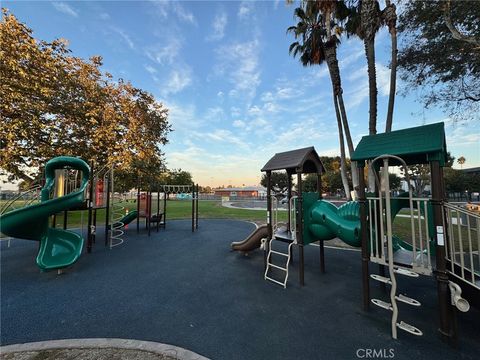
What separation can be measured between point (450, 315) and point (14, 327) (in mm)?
6144

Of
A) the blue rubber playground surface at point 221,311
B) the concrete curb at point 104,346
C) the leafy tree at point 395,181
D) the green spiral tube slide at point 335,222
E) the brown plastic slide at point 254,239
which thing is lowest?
the blue rubber playground surface at point 221,311

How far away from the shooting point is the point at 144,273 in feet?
17.3

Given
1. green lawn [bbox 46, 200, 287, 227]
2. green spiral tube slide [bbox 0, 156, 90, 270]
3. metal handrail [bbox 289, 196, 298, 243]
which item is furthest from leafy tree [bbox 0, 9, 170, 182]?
metal handrail [bbox 289, 196, 298, 243]

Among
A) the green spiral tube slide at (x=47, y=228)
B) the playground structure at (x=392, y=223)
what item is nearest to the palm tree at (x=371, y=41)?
the playground structure at (x=392, y=223)

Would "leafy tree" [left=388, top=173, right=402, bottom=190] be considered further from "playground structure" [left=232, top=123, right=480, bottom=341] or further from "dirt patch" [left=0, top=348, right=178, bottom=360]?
"dirt patch" [left=0, top=348, right=178, bottom=360]

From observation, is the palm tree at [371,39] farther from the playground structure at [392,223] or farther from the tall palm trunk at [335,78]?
the playground structure at [392,223]

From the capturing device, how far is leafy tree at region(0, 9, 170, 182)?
10.7 m

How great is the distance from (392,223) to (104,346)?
4761 millimetres

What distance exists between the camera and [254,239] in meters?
6.45

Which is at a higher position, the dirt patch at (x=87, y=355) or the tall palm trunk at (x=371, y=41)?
the tall palm trunk at (x=371, y=41)

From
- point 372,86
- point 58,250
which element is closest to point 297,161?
point 58,250

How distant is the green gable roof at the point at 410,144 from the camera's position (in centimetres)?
293

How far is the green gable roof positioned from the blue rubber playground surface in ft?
8.39

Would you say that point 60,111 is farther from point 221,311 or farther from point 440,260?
point 440,260
